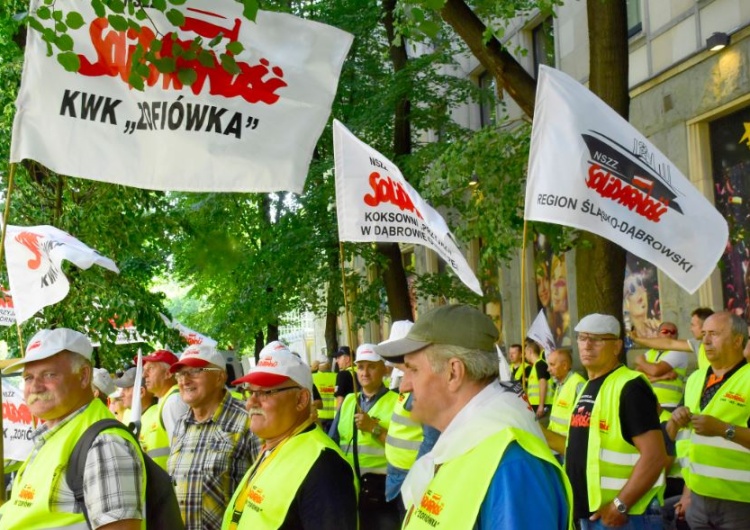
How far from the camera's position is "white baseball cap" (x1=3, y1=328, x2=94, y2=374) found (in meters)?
4.39

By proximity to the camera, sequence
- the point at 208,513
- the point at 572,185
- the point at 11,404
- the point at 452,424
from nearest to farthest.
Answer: the point at 452,424, the point at 208,513, the point at 572,185, the point at 11,404

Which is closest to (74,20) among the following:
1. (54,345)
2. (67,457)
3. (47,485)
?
(54,345)

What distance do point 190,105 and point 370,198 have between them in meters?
2.33

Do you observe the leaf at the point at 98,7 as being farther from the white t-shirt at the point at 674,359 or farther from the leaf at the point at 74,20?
the white t-shirt at the point at 674,359

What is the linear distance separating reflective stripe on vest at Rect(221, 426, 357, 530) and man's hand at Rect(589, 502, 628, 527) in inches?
81.7

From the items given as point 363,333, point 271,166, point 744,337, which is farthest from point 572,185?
point 363,333

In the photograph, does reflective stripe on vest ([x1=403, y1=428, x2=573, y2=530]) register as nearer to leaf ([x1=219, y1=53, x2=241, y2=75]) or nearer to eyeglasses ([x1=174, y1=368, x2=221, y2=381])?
leaf ([x1=219, y1=53, x2=241, y2=75])

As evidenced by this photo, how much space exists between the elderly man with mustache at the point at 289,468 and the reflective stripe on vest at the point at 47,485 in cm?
58

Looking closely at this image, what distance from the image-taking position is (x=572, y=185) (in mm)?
6484

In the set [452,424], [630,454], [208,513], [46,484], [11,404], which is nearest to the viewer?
[452,424]

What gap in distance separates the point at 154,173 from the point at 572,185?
2752 mm

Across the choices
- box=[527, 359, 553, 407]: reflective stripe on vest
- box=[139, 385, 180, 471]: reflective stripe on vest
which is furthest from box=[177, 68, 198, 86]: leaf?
box=[527, 359, 553, 407]: reflective stripe on vest

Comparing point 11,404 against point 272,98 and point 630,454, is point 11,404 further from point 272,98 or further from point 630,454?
point 630,454

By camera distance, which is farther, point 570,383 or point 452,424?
point 570,383
